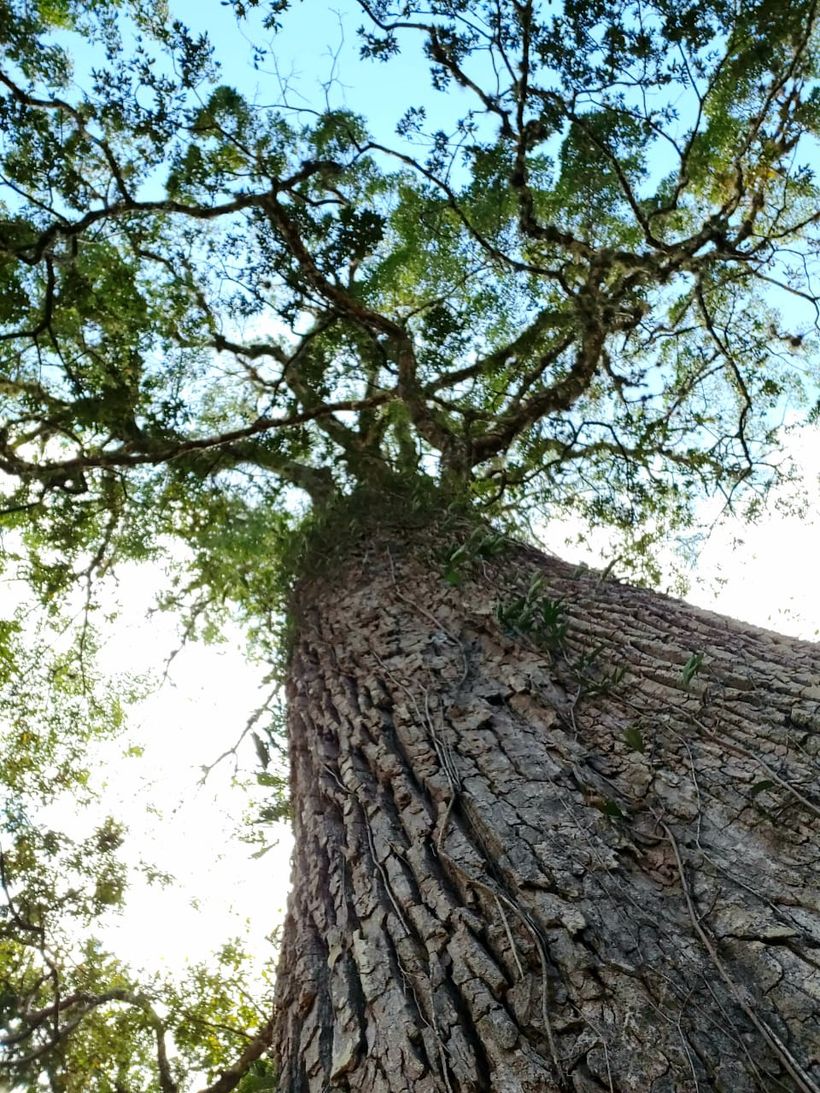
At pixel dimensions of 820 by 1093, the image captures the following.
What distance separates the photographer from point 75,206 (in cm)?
596

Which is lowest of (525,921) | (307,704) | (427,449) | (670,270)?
(525,921)

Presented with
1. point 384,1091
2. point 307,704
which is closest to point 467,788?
point 384,1091

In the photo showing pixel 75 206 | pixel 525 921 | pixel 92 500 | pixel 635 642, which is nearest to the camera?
pixel 525 921

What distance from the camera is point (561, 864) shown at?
1.84 metres

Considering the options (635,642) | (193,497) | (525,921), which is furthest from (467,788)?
(193,497)

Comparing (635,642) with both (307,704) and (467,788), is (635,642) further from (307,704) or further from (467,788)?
(307,704)

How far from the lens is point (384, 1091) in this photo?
1.54 metres

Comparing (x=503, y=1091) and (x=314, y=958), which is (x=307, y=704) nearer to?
(x=314, y=958)

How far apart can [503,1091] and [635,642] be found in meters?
1.83

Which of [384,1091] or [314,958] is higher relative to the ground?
[314,958]

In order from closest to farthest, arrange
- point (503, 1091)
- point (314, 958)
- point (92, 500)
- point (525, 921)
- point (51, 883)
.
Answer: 1. point (503, 1091)
2. point (525, 921)
3. point (314, 958)
4. point (51, 883)
5. point (92, 500)

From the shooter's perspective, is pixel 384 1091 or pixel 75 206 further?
pixel 75 206

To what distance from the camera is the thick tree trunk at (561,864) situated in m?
1.44

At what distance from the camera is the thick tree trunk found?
56.7 inches
